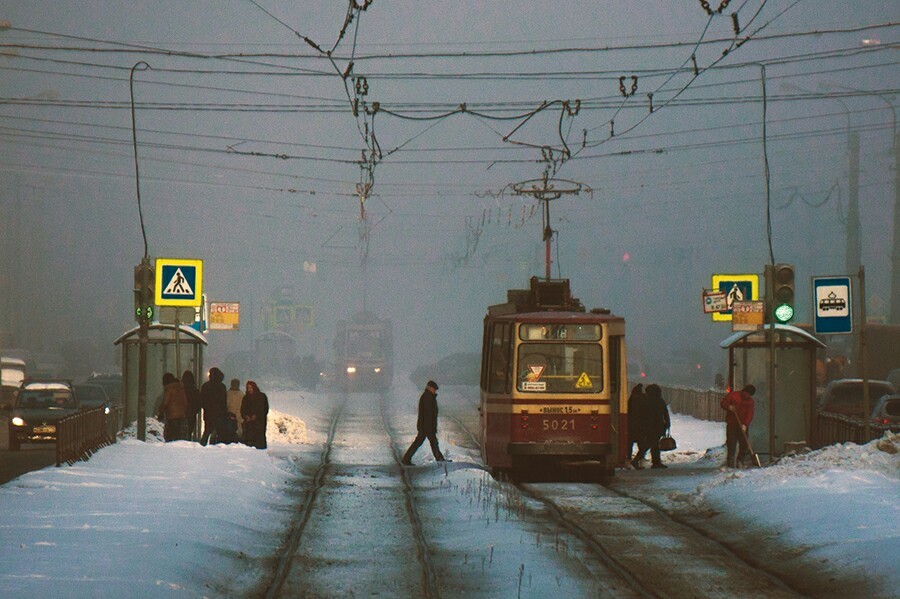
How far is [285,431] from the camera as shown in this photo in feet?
115

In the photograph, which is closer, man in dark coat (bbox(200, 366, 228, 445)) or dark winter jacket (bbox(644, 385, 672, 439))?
dark winter jacket (bbox(644, 385, 672, 439))

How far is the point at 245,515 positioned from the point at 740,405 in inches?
380

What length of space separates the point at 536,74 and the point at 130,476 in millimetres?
14259

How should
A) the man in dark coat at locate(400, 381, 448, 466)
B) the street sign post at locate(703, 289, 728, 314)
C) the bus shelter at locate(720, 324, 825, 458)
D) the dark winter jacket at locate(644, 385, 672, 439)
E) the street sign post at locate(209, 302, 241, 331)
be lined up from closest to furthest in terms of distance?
the bus shelter at locate(720, 324, 825, 458) < the man in dark coat at locate(400, 381, 448, 466) < the dark winter jacket at locate(644, 385, 672, 439) < the street sign post at locate(703, 289, 728, 314) < the street sign post at locate(209, 302, 241, 331)

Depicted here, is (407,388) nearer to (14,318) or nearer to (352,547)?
(14,318)

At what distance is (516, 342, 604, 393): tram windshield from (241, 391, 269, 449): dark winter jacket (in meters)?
6.19

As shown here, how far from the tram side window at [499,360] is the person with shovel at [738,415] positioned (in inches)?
152

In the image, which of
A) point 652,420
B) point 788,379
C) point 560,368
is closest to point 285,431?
point 652,420

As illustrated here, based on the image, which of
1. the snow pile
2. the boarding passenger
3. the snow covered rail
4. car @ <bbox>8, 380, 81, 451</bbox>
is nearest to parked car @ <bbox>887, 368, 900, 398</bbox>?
the snow covered rail

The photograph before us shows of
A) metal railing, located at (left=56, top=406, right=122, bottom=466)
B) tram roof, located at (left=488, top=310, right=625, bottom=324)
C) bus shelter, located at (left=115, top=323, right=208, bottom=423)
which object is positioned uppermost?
tram roof, located at (left=488, top=310, right=625, bottom=324)

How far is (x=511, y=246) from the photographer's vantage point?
3674 inches

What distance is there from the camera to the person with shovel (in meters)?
21.8

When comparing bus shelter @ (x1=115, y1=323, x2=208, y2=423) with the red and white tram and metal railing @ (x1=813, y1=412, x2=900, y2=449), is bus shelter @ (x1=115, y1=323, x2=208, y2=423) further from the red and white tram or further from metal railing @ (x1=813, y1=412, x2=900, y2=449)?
metal railing @ (x1=813, y1=412, x2=900, y2=449)

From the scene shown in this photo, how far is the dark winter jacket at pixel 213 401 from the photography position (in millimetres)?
24109
